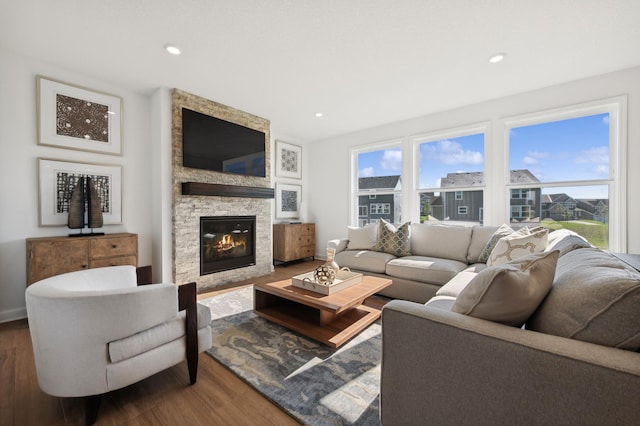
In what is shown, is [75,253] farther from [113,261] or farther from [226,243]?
[226,243]

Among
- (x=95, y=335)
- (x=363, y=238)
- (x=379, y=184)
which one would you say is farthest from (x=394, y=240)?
(x=95, y=335)

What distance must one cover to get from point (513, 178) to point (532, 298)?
335cm

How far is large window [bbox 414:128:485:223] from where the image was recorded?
3.92m

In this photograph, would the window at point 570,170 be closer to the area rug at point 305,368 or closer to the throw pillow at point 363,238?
the throw pillow at point 363,238

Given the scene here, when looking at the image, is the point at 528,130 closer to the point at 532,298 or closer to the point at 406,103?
the point at 406,103

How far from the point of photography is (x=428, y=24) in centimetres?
215

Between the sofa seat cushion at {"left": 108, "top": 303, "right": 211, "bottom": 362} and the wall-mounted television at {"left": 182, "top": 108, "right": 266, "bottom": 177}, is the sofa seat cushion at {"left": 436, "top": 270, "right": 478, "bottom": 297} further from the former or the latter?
the wall-mounted television at {"left": 182, "top": 108, "right": 266, "bottom": 177}

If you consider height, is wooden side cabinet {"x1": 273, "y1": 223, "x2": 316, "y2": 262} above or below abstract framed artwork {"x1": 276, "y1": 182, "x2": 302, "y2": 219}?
below

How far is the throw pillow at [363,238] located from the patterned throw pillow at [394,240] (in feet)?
0.46

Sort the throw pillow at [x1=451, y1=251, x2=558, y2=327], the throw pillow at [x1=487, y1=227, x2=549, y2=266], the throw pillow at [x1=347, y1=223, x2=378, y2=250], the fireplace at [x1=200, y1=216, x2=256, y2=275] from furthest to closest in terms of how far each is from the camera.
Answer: the throw pillow at [x1=347, y1=223, x2=378, y2=250] < the fireplace at [x1=200, y1=216, x2=256, y2=275] < the throw pillow at [x1=487, y1=227, x2=549, y2=266] < the throw pillow at [x1=451, y1=251, x2=558, y2=327]

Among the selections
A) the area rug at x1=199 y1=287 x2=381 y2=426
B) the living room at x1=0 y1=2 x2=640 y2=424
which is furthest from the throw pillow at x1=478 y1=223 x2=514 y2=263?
the area rug at x1=199 y1=287 x2=381 y2=426

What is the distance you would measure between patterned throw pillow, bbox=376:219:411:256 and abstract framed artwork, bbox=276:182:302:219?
7.53 ft

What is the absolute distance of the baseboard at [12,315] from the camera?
256 cm

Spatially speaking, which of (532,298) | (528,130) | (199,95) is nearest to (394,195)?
(528,130)
